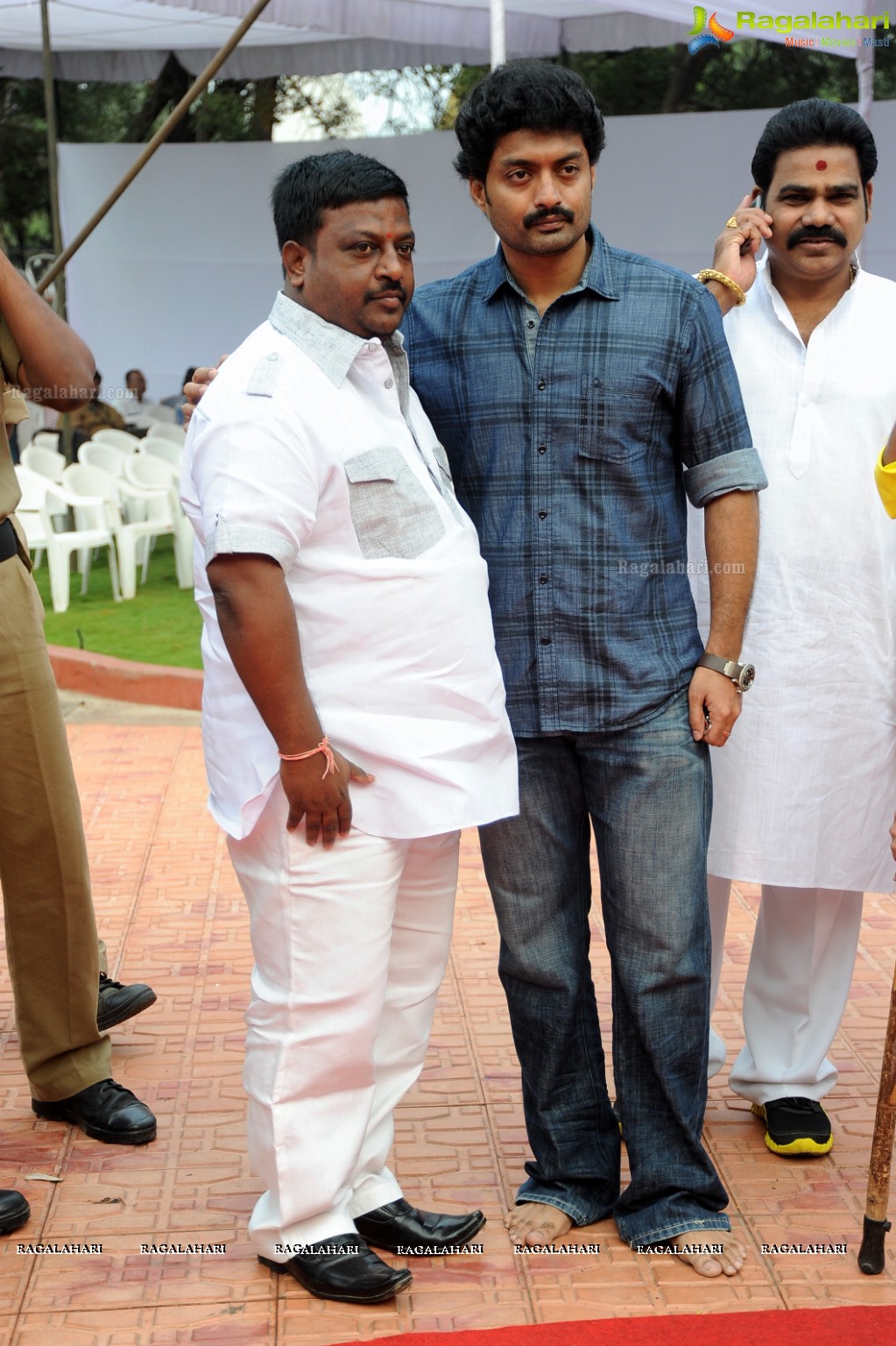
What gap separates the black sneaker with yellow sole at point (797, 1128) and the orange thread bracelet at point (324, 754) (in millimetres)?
1465

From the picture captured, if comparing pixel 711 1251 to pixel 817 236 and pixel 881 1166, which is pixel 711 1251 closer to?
pixel 881 1166

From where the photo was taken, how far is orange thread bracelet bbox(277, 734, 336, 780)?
96.2 inches

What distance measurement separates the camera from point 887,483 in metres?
2.57

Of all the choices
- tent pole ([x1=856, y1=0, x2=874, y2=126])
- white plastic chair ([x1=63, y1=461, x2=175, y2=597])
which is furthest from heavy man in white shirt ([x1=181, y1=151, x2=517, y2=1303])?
white plastic chair ([x1=63, y1=461, x2=175, y2=597])

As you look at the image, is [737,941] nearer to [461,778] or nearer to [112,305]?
[461,778]

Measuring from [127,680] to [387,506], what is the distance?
557 cm

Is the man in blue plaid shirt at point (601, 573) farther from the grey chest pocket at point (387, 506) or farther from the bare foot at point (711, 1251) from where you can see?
the grey chest pocket at point (387, 506)

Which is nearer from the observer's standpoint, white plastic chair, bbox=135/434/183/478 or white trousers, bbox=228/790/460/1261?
white trousers, bbox=228/790/460/1261

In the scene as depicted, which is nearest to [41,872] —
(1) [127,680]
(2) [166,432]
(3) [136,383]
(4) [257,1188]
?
(4) [257,1188]

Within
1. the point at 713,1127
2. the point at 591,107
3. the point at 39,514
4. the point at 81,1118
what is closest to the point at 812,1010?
the point at 713,1127

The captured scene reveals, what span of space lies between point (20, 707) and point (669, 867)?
1448 mm

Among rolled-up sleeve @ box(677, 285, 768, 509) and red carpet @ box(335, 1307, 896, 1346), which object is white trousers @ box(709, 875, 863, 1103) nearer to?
red carpet @ box(335, 1307, 896, 1346)

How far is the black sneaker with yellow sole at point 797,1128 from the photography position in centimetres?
321

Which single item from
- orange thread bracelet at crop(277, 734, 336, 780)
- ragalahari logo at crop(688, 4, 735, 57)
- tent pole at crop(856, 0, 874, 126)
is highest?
ragalahari logo at crop(688, 4, 735, 57)
